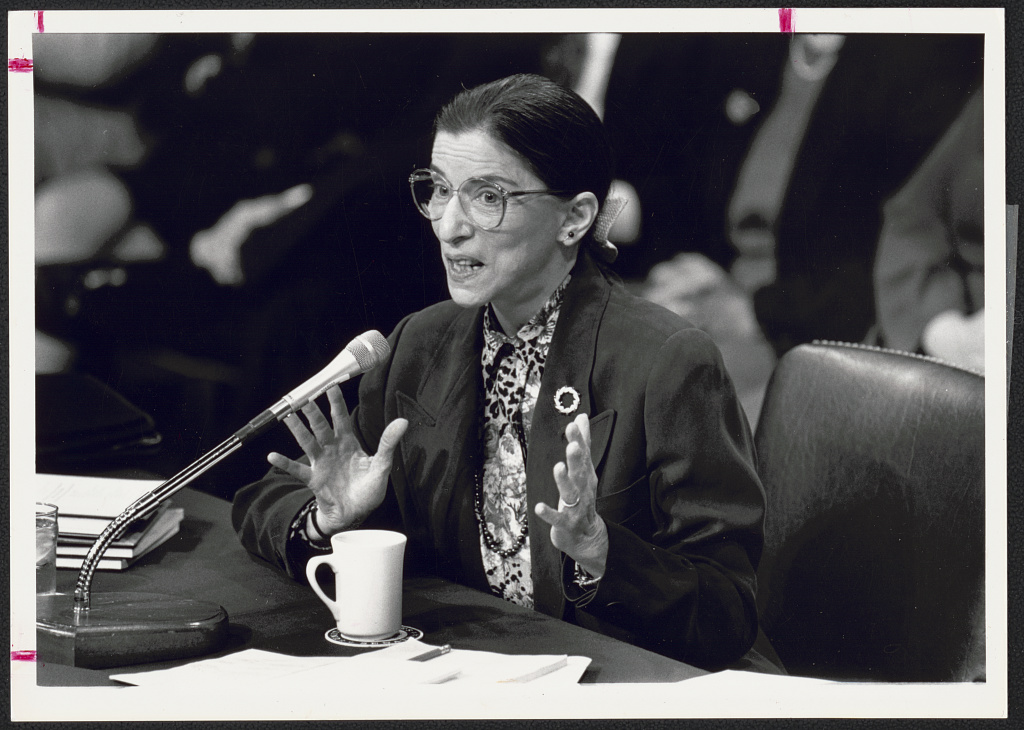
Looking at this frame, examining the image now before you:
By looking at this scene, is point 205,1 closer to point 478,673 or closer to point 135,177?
point 135,177

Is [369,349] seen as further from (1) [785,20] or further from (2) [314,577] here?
(1) [785,20]

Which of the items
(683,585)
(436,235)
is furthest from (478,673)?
(436,235)

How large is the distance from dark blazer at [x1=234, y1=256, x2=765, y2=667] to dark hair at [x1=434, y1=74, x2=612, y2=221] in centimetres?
14

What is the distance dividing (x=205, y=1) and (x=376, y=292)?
0.57 metres

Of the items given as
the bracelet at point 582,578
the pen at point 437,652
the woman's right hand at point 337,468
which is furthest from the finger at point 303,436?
the bracelet at point 582,578

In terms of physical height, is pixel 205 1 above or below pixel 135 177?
above

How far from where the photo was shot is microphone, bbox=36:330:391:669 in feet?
4.37

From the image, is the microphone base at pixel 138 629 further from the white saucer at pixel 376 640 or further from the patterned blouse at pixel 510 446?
the patterned blouse at pixel 510 446

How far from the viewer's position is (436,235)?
1.51 metres

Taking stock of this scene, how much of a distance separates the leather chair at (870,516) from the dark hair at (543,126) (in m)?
0.45

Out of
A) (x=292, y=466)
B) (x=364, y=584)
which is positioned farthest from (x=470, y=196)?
(x=364, y=584)

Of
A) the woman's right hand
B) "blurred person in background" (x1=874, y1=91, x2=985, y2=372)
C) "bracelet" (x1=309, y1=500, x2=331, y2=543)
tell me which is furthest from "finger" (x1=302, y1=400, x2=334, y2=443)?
"blurred person in background" (x1=874, y1=91, x2=985, y2=372)

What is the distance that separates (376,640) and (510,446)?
14.1 inches

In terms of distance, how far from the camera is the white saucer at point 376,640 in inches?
54.0
